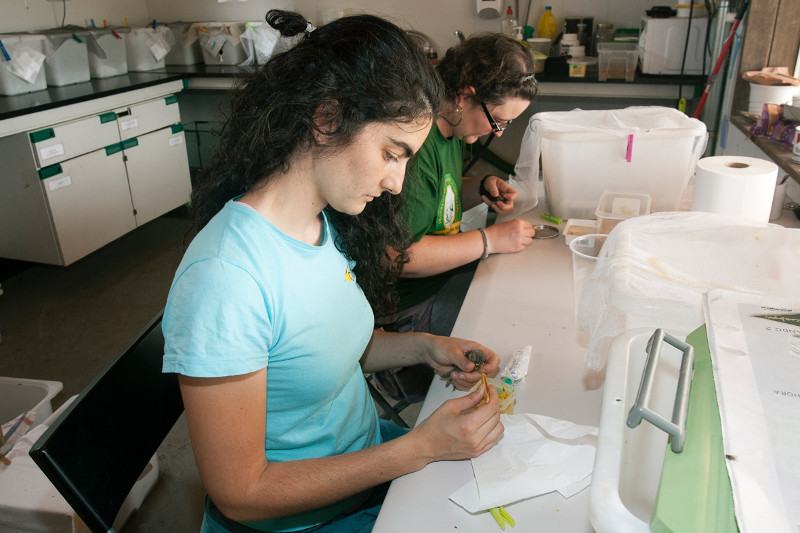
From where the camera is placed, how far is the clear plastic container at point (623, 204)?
1.58 meters

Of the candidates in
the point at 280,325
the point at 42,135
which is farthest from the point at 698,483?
the point at 42,135

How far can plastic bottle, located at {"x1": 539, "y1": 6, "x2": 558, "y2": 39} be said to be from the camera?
353 centimetres

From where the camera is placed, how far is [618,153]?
63.8 inches

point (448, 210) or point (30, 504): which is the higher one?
point (448, 210)

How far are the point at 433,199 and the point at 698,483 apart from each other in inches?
46.9

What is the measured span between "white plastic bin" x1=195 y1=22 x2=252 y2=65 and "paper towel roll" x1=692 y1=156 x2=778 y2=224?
10.9 feet

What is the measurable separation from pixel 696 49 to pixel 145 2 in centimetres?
368

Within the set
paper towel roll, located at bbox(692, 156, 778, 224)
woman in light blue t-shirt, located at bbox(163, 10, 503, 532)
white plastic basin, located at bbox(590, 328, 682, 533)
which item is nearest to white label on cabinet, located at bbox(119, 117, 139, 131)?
woman in light blue t-shirt, located at bbox(163, 10, 503, 532)

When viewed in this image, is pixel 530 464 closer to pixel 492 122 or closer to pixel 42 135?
pixel 492 122

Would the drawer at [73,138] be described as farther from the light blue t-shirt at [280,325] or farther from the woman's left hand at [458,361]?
the woman's left hand at [458,361]

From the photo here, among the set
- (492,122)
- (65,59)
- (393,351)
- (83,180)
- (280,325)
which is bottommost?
(83,180)

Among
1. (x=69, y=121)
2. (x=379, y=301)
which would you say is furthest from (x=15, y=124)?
(x=379, y=301)

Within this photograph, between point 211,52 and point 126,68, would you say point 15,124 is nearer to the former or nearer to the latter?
point 126,68

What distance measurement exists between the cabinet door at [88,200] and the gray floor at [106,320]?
0.20 meters
